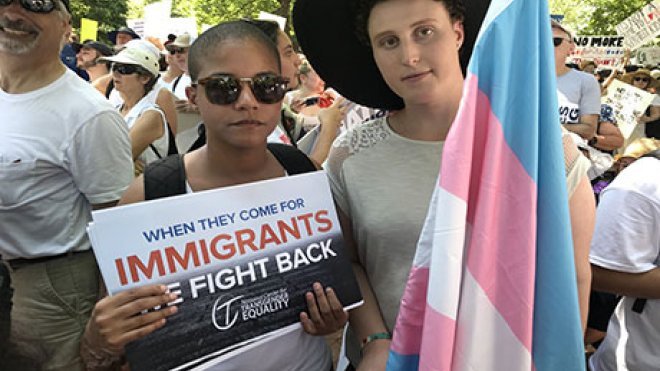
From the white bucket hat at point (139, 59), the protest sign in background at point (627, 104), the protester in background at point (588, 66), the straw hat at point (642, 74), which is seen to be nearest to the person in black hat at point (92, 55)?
the white bucket hat at point (139, 59)

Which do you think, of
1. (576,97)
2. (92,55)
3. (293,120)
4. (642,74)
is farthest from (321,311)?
(642,74)

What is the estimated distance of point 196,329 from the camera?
4.60 ft

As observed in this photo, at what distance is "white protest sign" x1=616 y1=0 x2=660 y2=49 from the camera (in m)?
9.98

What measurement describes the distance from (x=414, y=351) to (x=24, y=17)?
2.21 m

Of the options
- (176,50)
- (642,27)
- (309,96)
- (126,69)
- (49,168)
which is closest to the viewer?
(49,168)

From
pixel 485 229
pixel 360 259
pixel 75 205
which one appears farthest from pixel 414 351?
pixel 75 205

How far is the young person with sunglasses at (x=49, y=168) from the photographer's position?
238 cm

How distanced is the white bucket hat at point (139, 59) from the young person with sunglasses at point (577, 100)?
3394 mm

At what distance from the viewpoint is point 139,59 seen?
4.55 m

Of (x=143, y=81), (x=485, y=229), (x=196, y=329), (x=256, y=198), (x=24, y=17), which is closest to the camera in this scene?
(x=485, y=229)

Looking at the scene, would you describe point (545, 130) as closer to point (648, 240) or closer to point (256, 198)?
point (256, 198)

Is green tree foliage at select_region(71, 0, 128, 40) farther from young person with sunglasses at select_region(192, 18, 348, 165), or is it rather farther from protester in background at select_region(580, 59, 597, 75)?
young person with sunglasses at select_region(192, 18, 348, 165)

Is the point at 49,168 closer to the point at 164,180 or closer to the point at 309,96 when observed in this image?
the point at 164,180

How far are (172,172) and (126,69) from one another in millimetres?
3106
